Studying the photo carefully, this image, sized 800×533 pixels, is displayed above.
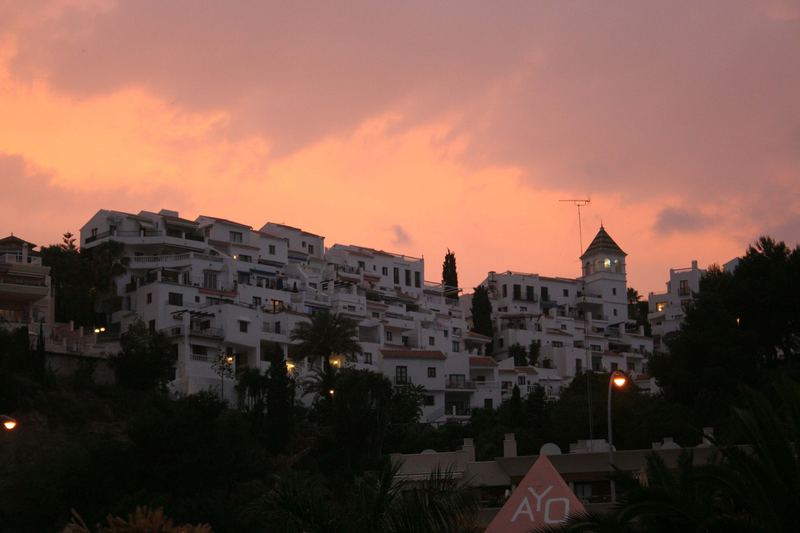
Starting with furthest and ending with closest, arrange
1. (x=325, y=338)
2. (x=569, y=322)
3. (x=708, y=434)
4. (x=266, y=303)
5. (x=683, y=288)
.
→ (x=683, y=288), (x=569, y=322), (x=266, y=303), (x=325, y=338), (x=708, y=434)

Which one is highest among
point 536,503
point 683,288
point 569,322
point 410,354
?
point 683,288

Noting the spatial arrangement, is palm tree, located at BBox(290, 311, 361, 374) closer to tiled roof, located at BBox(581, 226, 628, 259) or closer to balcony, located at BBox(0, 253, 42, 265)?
balcony, located at BBox(0, 253, 42, 265)

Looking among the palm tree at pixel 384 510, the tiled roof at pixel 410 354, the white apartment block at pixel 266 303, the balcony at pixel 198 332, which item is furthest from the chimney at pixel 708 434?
the tiled roof at pixel 410 354

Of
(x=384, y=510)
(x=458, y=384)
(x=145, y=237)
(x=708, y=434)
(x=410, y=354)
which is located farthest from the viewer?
(x=458, y=384)

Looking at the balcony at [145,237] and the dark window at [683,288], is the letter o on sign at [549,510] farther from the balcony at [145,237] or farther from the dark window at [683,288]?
the dark window at [683,288]

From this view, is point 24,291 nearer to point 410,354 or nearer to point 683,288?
point 410,354

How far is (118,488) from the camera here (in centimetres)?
5162

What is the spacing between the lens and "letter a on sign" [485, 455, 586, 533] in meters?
28.2

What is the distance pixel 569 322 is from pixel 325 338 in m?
41.9

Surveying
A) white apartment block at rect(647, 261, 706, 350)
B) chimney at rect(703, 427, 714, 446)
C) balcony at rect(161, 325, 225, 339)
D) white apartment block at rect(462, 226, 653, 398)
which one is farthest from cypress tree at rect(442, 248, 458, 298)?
chimney at rect(703, 427, 714, 446)

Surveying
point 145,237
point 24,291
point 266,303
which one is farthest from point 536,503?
point 145,237

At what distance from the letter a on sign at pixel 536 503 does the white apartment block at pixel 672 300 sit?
94579 mm

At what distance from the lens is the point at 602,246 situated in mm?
131000

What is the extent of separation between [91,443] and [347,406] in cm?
1629
